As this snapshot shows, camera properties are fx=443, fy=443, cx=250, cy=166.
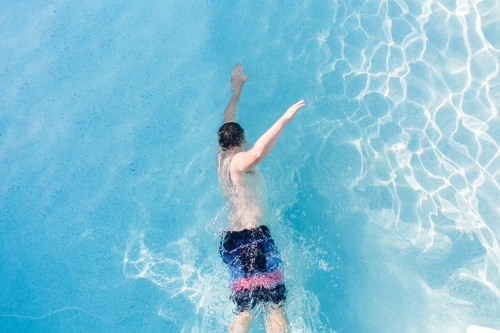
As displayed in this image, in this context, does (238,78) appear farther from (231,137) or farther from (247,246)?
(247,246)

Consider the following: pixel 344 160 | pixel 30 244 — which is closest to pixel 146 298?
pixel 30 244

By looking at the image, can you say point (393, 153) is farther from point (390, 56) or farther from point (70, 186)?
point (70, 186)

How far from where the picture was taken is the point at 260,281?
3.82 metres

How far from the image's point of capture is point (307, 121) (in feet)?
16.5

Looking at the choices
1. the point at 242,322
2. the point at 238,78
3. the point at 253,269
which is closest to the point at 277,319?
the point at 242,322

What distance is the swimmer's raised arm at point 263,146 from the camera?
3.29 metres

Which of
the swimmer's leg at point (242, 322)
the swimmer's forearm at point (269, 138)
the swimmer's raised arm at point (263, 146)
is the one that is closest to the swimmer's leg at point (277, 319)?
the swimmer's leg at point (242, 322)

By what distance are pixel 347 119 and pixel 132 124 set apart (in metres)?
2.54

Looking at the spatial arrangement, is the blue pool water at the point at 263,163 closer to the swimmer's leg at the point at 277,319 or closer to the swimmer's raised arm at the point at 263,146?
the swimmer's leg at the point at 277,319

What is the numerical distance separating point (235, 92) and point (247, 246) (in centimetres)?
196

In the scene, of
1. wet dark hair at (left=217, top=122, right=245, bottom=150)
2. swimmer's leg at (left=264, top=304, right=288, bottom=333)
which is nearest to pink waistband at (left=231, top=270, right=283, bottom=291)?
swimmer's leg at (left=264, top=304, right=288, bottom=333)

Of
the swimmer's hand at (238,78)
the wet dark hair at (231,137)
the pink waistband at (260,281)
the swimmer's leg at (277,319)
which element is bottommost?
the swimmer's leg at (277,319)

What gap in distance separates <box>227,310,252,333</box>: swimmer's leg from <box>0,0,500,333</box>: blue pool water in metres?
0.34

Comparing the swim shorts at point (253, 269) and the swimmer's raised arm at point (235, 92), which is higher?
the swimmer's raised arm at point (235, 92)
